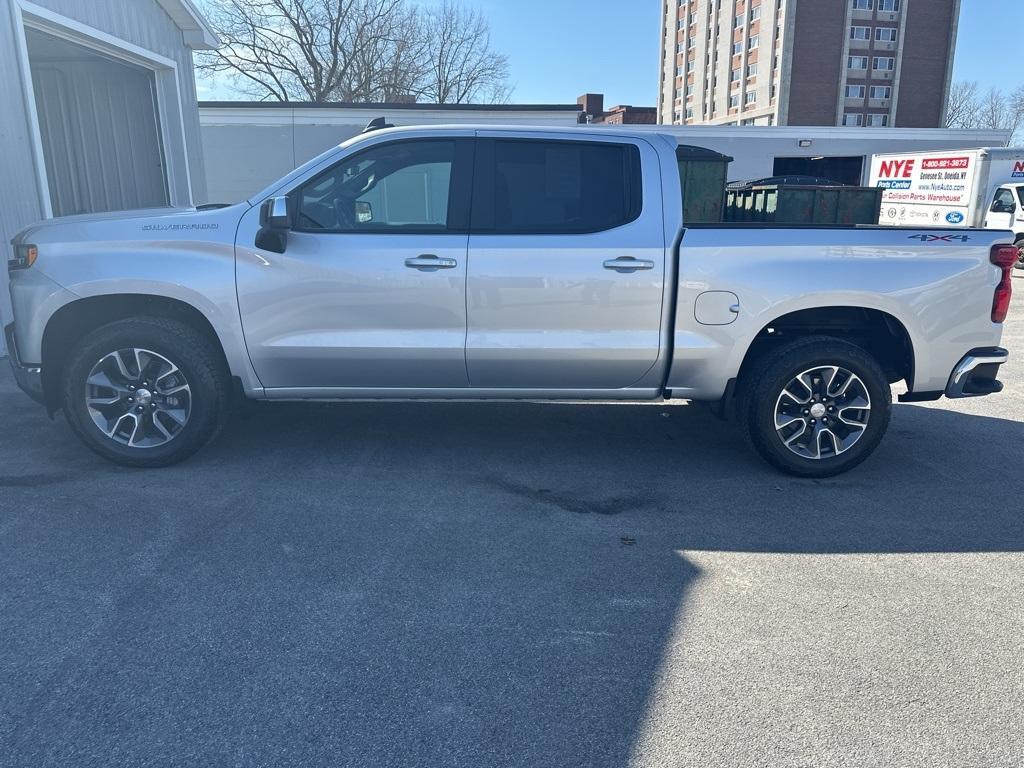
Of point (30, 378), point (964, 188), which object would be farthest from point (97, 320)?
point (964, 188)

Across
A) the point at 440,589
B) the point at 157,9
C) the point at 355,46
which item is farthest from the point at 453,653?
the point at 355,46

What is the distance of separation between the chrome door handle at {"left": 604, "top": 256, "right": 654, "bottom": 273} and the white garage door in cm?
928

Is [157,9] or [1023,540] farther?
[157,9]

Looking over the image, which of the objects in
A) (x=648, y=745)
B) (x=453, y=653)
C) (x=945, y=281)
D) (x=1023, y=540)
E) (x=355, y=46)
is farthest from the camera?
Result: (x=355, y=46)

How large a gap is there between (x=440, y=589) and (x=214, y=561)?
3.63ft

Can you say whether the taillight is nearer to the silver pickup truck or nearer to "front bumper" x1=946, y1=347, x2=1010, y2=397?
the silver pickup truck

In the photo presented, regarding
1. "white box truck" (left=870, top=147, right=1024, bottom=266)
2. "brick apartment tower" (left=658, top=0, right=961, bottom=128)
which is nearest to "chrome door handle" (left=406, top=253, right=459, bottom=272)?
"white box truck" (left=870, top=147, right=1024, bottom=266)

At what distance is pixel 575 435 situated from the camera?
5828 millimetres

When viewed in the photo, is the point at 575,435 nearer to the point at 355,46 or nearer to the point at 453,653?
the point at 453,653

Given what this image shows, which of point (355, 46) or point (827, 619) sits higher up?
point (355, 46)

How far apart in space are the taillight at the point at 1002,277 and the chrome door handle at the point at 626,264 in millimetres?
2040

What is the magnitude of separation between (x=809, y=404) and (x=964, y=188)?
2047 cm

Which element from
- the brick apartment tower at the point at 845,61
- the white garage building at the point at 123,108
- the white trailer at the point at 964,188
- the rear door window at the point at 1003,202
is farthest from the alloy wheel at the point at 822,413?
the brick apartment tower at the point at 845,61

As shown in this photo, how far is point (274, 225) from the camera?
4461mm
